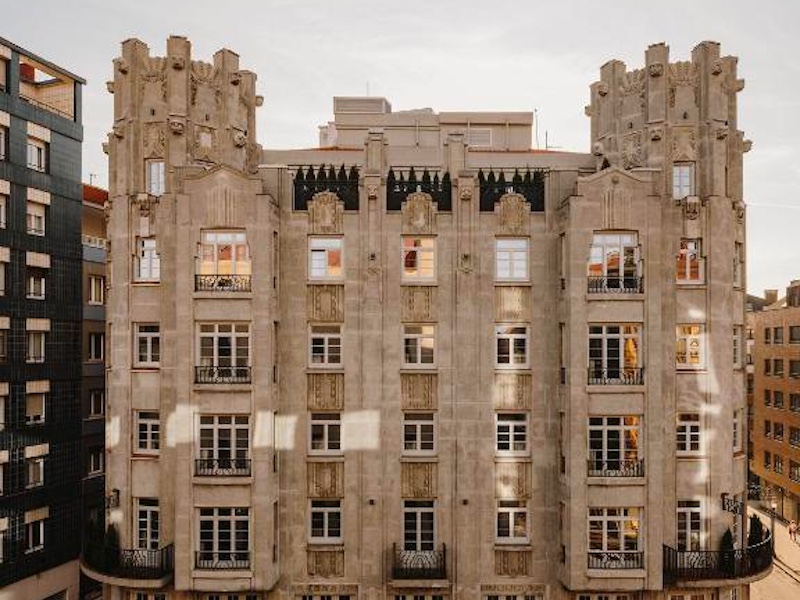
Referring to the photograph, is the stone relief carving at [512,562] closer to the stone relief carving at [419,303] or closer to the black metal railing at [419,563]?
the black metal railing at [419,563]

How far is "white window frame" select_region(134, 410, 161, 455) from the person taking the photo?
28.6 m

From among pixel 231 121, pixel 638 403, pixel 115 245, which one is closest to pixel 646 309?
pixel 638 403

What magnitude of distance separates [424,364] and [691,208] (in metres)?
→ 13.9

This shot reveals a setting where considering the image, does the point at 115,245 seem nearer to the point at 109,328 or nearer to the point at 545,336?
the point at 109,328

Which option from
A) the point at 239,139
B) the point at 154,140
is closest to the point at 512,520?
the point at 239,139

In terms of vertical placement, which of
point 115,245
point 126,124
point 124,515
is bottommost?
point 124,515

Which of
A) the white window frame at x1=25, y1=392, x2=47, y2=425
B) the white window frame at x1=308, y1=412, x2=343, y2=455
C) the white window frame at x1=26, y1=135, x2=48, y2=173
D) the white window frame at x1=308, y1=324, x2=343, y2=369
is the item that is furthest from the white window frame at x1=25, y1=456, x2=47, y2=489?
the white window frame at x1=308, y1=324, x2=343, y2=369

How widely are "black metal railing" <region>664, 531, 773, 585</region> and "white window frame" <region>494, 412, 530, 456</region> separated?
7.48 metres

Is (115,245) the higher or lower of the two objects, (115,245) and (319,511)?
the higher

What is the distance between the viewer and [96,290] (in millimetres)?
39000

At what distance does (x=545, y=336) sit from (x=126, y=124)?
839 inches

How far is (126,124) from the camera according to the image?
29.0 m

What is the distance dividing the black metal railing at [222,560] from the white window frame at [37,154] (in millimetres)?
22502

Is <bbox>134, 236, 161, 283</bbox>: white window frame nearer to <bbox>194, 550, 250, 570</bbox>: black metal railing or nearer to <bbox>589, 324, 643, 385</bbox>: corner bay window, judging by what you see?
<bbox>194, 550, 250, 570</bbox>: black metal railing
